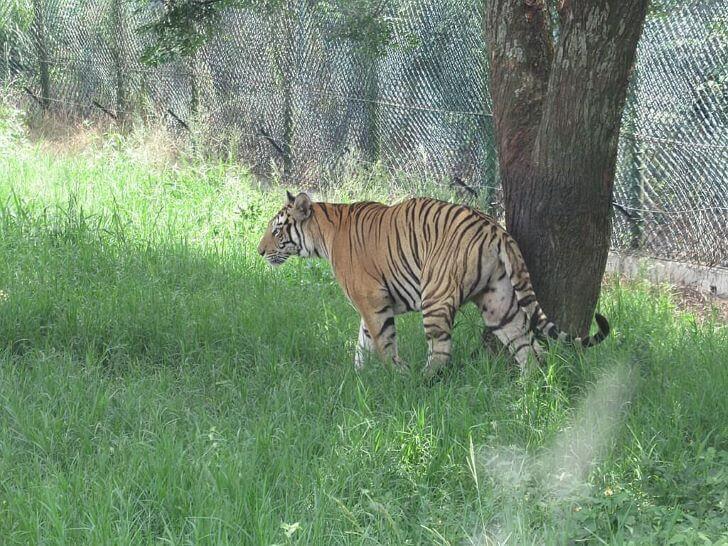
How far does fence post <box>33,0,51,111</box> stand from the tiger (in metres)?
11.2

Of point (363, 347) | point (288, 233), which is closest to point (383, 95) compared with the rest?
point (288, 233)

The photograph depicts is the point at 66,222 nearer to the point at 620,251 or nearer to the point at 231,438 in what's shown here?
the point at 231,438

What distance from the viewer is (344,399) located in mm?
4809

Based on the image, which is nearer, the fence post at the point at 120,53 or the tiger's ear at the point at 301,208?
the tiger's ear at the point at 301,208

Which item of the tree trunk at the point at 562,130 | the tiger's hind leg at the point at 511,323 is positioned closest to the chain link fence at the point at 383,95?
the tree trunk at the point at 562,130

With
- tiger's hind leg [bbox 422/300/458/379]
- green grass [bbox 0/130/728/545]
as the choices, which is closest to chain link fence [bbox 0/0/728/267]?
green grass [bbox 0/130/728/545]

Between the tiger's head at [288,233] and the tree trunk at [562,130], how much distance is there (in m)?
1.38

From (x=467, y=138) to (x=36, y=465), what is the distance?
6.59 metres

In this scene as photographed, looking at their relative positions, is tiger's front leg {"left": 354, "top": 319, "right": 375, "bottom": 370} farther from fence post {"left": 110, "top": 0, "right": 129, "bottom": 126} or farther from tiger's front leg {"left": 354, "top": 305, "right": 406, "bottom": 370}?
fence post {"left": 110, "top": 0, "right": 129, "bottom": 126}

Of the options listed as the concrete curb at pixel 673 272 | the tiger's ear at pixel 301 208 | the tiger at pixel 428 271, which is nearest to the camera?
the tiger at pixel 428 271

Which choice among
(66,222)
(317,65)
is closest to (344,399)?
(66,222)

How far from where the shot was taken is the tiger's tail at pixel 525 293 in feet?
16.3

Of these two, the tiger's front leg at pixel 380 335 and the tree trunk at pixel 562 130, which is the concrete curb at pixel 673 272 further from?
the tiger's front leg at pixel 380 335

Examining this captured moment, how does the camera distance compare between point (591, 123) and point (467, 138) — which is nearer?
point (591, 123)
